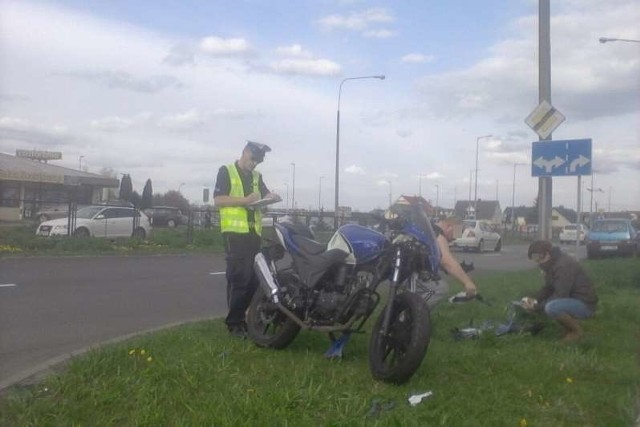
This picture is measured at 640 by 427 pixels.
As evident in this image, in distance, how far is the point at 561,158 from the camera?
10.3 meters

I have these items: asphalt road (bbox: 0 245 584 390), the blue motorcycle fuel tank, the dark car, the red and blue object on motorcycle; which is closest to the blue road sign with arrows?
asphalt road (bbox: 0 245 584 390)

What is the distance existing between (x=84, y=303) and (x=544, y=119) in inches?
257

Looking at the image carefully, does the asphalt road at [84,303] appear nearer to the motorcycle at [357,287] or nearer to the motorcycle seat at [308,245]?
the motorcycle at [357,287]

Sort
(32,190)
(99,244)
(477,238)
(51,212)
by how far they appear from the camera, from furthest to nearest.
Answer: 1. (477,238)
2. (32,190)
3. (51,212)
4. (99,244)

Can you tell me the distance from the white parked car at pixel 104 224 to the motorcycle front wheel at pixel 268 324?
62.9 feet

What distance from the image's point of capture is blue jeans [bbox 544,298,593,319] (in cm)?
713

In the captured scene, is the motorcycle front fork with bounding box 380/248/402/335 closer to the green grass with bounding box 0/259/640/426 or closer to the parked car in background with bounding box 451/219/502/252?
the green grass with bounding box 0/259/640/426

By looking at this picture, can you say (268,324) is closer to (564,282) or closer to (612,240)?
(564,282)

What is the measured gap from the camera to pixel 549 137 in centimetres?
1066

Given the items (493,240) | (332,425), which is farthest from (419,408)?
(493,240)

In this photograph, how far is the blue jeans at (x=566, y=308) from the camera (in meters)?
7.13

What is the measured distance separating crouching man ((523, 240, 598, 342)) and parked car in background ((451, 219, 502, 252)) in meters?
27.0


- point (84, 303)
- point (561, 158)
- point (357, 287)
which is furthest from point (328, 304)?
point (84, 303)

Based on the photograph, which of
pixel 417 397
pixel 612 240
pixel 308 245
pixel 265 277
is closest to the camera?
pixel 417 397
